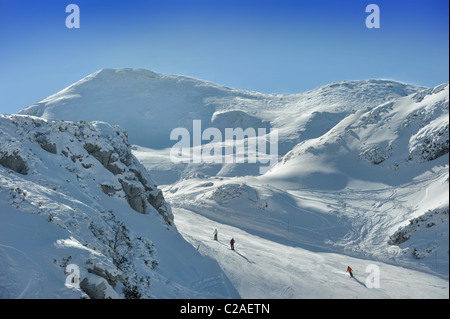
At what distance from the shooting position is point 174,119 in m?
123

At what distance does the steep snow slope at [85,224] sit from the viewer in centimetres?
1339

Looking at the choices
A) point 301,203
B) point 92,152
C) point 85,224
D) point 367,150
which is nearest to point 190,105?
point 367,150

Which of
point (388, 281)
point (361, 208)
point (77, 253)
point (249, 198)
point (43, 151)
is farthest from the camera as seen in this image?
point (249, 198)

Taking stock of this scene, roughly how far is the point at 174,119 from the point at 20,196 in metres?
107

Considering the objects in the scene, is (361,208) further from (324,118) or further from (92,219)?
(324,118)

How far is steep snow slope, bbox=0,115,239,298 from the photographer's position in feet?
43.9

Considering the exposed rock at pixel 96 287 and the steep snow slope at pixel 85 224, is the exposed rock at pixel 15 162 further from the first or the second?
the exposed rock at pixel 96 287

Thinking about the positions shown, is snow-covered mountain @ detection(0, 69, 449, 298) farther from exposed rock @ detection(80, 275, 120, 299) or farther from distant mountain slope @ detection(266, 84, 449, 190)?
exposed rock @ detection(80, 275, 120, 299)
